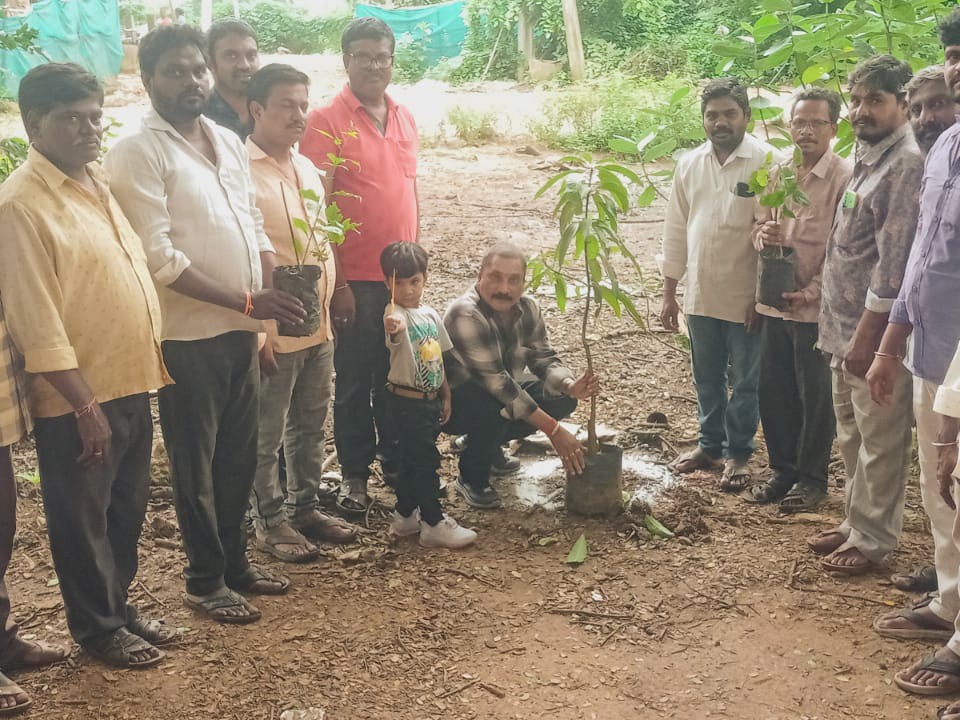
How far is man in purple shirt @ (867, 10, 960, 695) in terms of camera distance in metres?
2.57

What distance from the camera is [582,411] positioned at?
16.7ft

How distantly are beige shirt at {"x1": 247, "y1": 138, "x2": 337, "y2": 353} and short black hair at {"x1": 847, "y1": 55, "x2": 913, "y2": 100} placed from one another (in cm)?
193

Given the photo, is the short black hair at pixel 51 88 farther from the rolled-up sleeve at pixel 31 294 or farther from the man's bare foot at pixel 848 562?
the man's bare foot at pixel 848 562

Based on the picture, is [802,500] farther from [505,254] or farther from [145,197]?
[145,197]

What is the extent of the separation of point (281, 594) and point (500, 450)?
1.39m

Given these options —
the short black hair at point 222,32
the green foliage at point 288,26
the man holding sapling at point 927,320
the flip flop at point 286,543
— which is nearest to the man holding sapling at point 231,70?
the short black hair at point 222,32

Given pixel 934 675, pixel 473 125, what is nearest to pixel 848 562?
pixel 934 675

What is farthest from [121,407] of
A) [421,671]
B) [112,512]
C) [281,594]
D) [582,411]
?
[582,411]

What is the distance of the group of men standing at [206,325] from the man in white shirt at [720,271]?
743 mm

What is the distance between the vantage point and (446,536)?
362cm

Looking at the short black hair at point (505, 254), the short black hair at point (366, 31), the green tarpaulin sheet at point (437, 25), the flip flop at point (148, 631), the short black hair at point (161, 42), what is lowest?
the flip flop at point (148, 631)

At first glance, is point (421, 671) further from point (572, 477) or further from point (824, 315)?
point (824, 315)

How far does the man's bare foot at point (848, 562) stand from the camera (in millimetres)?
3344

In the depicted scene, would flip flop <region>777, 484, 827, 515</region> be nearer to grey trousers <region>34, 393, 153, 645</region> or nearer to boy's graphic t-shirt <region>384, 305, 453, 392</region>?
boy's graphic t-shirt <region>384, 305, 453, 392</region>
